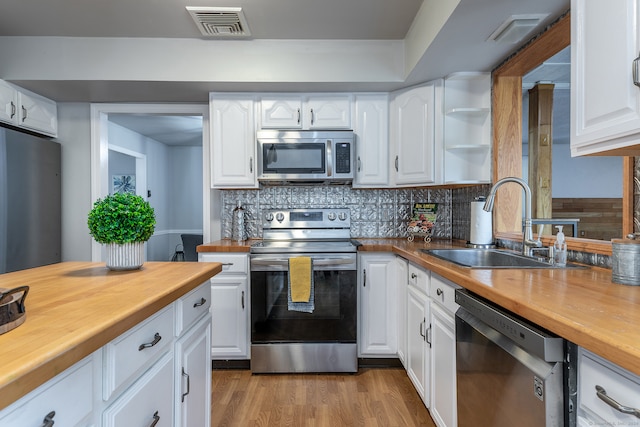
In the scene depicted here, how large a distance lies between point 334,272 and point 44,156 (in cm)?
241

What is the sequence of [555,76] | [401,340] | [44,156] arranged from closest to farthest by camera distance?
1. [401,340]
2. [44,156]
3. [555,76]

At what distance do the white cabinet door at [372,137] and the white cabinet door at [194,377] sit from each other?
1698mm

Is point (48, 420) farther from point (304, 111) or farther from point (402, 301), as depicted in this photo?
point (304, 111)

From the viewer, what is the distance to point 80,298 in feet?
3.24

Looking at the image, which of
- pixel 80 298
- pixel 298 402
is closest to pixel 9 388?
pixel 80 298

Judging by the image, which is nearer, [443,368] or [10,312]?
[10,312]

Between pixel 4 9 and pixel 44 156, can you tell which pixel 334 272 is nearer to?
pixel 44 156

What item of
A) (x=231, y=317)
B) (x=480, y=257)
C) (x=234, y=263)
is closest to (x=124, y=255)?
(x=234, y=263)

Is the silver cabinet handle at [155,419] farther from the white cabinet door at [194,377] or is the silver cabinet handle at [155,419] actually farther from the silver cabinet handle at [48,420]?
the silver cabinet handle at [48,420]

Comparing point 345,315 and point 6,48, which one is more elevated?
point 6,48

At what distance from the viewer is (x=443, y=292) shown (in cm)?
168

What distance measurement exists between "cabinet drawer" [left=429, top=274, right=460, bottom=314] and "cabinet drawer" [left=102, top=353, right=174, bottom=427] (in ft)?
3.73

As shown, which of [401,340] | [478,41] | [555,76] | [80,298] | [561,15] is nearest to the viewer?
[80,298]

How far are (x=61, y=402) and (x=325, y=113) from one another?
2.45 metres
